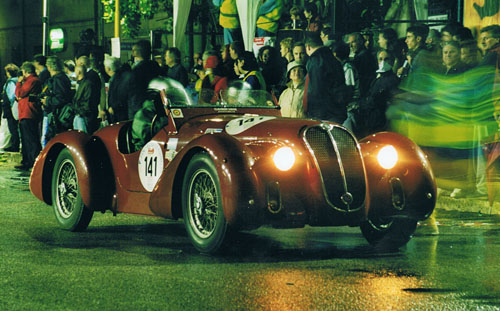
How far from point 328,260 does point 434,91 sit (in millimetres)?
4504

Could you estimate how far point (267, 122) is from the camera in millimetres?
8203

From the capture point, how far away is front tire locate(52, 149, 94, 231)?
9383mm

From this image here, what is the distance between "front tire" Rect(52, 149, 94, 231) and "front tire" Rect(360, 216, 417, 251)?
111 inches

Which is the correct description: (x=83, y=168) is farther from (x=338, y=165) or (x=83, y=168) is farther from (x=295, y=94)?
(x=295, y=94)

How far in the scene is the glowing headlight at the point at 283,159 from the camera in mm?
7717

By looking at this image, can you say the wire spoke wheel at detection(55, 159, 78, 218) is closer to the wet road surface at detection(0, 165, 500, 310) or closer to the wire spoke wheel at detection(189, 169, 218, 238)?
the wet road surface at detection(0, 165, 500, 310)

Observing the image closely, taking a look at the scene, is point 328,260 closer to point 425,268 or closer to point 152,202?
point 425,268

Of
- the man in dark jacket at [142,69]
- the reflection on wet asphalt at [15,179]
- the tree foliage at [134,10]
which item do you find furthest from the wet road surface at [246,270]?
the tree foliage at [134,10]

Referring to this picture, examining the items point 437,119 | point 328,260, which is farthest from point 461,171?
point 328,260

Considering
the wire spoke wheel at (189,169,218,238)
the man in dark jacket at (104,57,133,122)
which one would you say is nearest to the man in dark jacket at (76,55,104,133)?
the man in dark jacket at (104,57,133,122)

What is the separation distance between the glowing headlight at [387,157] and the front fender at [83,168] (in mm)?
2790

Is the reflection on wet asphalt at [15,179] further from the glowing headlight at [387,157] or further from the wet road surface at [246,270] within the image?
the glowing headlight at [387,157]

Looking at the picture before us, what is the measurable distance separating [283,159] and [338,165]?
483 mm

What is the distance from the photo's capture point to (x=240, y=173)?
24.7 ft
